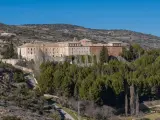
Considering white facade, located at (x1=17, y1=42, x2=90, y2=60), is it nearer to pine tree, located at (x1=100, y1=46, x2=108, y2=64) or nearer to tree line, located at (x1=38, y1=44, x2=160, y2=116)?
pine tree, located at (x1=100, y1=46, x2=108, y2=64)

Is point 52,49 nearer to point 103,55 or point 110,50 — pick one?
point 103,55

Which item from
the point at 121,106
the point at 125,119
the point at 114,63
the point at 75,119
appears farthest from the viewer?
the point at 114,63

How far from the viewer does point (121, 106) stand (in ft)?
160

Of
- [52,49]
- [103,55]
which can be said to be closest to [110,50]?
[103,55]

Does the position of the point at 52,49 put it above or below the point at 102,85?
above

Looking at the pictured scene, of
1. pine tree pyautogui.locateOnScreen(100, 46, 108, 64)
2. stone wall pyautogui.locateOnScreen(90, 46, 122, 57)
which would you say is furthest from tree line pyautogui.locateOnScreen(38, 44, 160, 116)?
stone wall pyautogui.locateOnScreen(90, 46, 122, 57)

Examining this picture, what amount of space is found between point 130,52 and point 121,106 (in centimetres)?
3053

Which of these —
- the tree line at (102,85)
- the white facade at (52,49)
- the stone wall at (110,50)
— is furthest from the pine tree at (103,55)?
the tree line at (102,85)

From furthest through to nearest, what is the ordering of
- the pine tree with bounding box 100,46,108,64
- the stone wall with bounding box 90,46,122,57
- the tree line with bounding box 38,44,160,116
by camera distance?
the stone wall with bounding box 90,46,122,57 < the pine tree with bounding box 100,46,108,64 < the tree line with bounding box 38,44,160,116

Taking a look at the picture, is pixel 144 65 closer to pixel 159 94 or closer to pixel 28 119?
pixel 159 94

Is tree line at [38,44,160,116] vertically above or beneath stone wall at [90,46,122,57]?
beneath

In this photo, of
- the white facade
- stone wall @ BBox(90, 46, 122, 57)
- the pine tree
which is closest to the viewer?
the pine tree

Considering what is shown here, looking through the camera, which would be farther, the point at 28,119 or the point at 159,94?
the point at 159,94

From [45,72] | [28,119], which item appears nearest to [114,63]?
[45,72]
